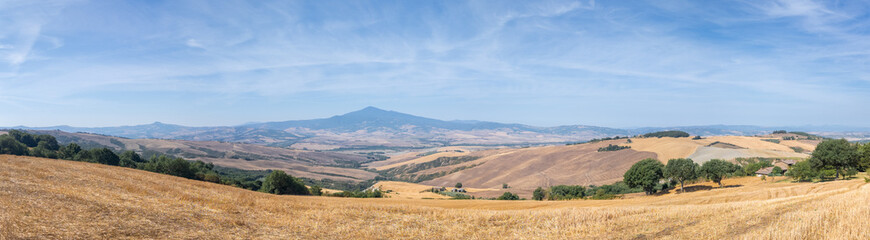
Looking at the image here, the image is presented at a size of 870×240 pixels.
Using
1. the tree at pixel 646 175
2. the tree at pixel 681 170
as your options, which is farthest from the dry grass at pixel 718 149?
the tree at pixel 646 175

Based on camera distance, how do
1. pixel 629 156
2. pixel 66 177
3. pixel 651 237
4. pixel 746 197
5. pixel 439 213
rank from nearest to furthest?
pixel 651 237 < pixel 439 213 < pixel 66 177 < pixel 746 197 < pixel 629 156

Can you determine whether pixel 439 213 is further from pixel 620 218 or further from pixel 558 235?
pixel 620 218

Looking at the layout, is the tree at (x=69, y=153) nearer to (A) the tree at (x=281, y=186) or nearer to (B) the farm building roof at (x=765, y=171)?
(A) the tree at (x=281, y=186)

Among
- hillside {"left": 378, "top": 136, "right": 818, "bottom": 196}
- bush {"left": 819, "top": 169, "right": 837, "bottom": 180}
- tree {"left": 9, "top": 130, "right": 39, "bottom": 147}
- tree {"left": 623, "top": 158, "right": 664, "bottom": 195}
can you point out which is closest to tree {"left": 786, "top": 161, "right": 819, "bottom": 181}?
bush {"left": 819, "top": 169, "right": 837, "bottom": 180}

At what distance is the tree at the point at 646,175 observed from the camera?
55875 mm

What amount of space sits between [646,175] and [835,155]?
23.2 m

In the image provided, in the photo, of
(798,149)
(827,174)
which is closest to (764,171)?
(827,174)

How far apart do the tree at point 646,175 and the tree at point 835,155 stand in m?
19.7

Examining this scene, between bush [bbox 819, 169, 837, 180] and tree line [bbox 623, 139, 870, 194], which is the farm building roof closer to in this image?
tree line [bbox 623, 139, 870, 194]

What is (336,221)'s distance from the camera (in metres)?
17.3

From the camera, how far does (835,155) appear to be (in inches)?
1949

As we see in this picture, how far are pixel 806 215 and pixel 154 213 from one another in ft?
82.9

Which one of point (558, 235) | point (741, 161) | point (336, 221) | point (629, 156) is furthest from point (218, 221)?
point (629, 156)

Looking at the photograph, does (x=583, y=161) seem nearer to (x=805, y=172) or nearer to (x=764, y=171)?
(x=764, y=171)
